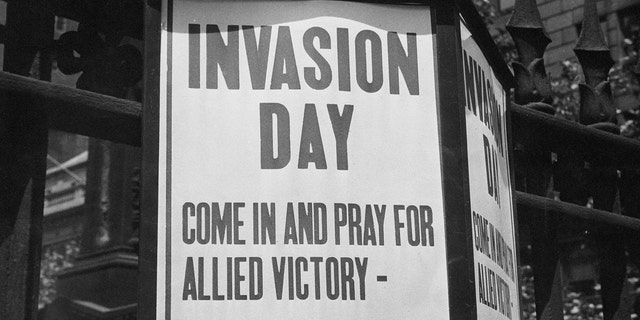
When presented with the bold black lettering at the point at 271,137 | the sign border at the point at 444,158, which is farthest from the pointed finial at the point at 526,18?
the bold black lettering at the point at 271,137

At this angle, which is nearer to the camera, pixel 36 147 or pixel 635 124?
pixel 36 147

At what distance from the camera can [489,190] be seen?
12.3 ft

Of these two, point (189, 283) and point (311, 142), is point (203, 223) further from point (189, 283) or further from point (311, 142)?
point (311, 142)

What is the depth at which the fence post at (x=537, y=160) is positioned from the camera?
14.2 ft

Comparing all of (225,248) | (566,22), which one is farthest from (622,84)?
(225,248)

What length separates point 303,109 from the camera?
10.7 feet

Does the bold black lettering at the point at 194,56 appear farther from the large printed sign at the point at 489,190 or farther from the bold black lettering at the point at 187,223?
the large printed sign at the point at 489,190

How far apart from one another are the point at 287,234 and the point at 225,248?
0.19 metres

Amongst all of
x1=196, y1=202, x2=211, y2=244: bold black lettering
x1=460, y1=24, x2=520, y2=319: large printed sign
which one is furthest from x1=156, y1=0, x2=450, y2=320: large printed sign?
x1=460, y1=24, x2=520, y2=319: large printed sign

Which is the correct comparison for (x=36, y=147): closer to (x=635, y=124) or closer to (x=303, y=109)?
(x=303, y=109)

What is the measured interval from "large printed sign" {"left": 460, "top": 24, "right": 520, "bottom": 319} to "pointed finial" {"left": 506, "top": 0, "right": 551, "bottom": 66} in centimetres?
42

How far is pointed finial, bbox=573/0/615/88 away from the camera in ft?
15.6

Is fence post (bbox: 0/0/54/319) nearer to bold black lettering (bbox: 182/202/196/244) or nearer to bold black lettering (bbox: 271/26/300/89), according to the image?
bold black lettering (bbox: 182/202/196/244)

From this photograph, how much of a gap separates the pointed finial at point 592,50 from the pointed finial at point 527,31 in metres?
0.28
